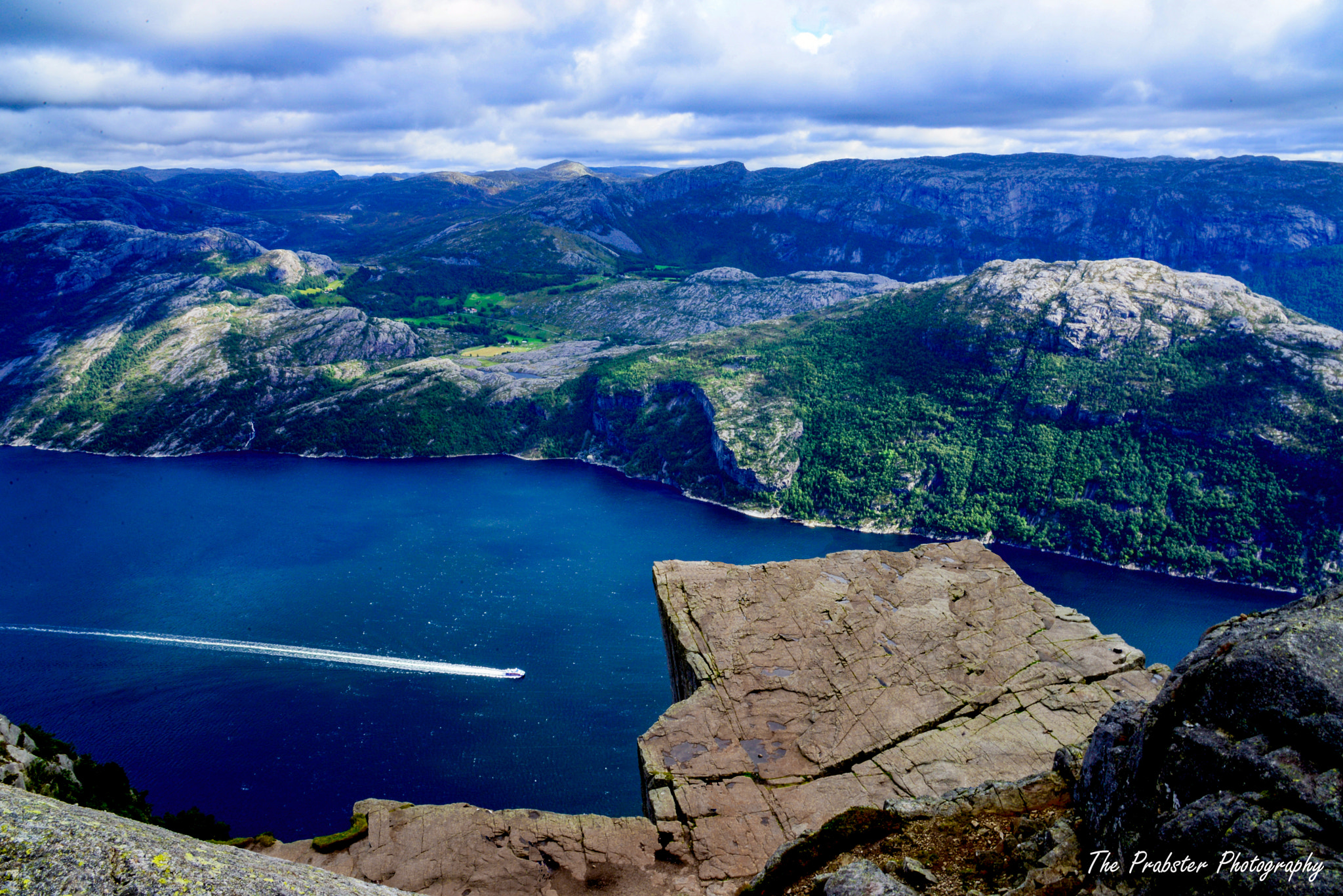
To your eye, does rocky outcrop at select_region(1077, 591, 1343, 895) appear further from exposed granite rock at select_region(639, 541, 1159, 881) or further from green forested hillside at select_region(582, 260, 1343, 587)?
green forested hillside at select_region(582, 260, 1343, 587)

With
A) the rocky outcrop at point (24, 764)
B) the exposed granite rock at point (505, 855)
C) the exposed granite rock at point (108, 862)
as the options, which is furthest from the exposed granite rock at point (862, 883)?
the rocky outcrop at point (24, 764)

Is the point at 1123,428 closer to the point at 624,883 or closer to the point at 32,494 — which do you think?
the point at 624,883

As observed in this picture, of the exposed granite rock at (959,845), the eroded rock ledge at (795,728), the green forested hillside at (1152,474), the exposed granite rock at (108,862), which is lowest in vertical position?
the green forested hillside at (1152,474)

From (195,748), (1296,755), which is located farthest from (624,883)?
(195,748)

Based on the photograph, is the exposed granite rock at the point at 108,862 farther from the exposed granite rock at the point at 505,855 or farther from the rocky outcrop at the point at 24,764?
the exposed granite rock at the point at 505,855

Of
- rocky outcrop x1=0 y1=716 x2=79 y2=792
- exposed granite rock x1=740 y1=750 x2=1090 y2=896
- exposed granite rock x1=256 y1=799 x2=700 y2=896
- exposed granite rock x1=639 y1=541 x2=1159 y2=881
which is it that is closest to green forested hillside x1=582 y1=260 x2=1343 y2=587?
exposed granite rock x1=639 y1=541 x2=1159 y2=881

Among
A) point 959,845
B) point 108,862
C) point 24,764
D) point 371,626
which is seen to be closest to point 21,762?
point 24,764
